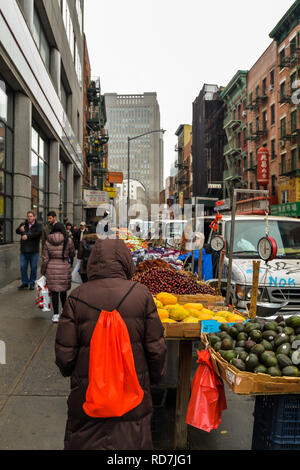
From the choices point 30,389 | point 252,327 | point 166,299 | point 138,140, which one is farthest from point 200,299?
point 138,140

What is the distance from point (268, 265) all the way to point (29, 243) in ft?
21.5

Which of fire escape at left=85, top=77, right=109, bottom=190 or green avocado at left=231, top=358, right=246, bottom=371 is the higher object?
fire escape at left=85, top=77, right=109, bottom=190

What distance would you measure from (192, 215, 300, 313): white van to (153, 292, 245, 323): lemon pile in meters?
1.35

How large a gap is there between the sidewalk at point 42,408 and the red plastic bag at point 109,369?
1.51 metres

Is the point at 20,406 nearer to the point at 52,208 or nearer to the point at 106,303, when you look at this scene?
the point at 106,303

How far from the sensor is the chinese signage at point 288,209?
29.6m

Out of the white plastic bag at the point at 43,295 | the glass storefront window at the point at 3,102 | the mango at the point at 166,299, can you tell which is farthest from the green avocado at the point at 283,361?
the glass storefront window at the point at 3,102

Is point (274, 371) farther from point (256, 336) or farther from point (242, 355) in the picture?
point (256, 336)

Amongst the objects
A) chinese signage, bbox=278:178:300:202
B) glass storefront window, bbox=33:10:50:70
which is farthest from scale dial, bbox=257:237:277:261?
chinese signage, bbox=278:178:300:202

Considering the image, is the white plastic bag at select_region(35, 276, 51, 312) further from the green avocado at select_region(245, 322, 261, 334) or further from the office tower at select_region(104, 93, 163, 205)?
the office tower at select_region(104, 93, 163, 205)

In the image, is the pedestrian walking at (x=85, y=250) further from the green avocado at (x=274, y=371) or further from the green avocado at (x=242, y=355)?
the green avocado at (x=274, y=371)

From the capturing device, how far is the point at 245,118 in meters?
42.8

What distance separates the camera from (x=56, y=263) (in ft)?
24.7

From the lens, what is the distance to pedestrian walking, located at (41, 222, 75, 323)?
24.6ft
